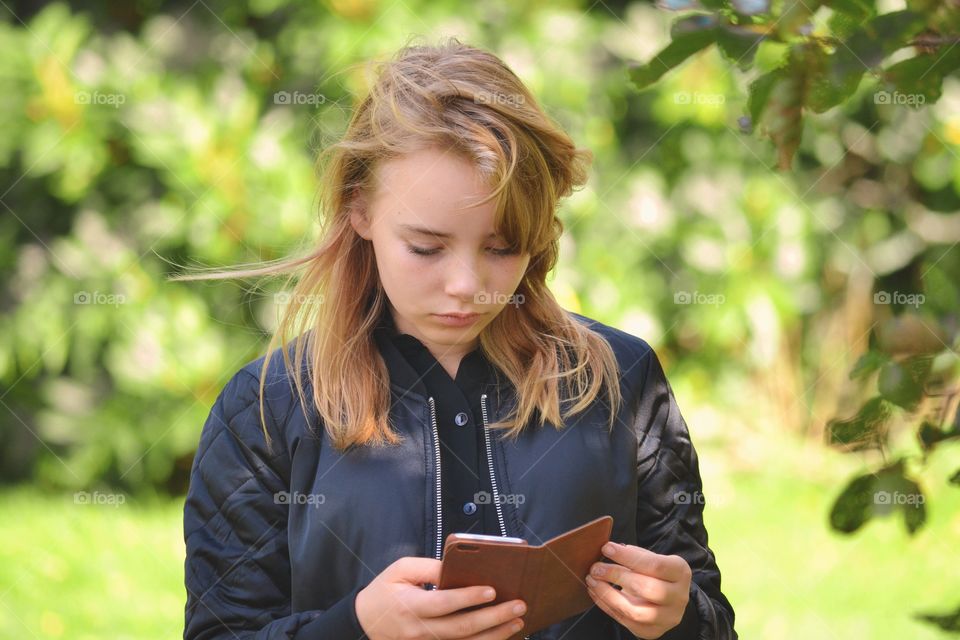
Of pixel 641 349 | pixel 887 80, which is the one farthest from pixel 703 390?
pixel 887 80

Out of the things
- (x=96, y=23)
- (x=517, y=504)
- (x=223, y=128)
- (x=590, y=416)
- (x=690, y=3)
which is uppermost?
(x=96, y=23)

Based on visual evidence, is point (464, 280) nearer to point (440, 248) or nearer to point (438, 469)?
point (440, 248)

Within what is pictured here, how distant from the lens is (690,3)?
152 cm

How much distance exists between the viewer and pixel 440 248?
1562 millimetres

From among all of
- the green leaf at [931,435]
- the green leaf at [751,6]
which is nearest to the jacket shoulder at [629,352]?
the green leaf at [931,435]

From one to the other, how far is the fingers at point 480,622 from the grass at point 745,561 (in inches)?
81.4

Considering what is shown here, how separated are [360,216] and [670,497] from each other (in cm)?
62

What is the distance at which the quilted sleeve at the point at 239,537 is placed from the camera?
62.7 inches

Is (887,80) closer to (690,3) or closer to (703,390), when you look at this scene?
(690,3)

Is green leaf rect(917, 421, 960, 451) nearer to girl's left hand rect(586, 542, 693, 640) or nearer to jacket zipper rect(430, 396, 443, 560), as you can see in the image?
girl's left hand rect(586, 542, 693, 640)

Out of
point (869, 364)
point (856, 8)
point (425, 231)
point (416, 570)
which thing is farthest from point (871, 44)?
point (416, 570)

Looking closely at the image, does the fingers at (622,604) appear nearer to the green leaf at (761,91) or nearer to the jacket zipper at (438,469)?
the jacket zipper at (438,469)

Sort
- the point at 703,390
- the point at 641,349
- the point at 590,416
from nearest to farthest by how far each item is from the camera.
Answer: the point at 590,416, the point at 641,349, the point at 703,390

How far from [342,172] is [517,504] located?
56cm
